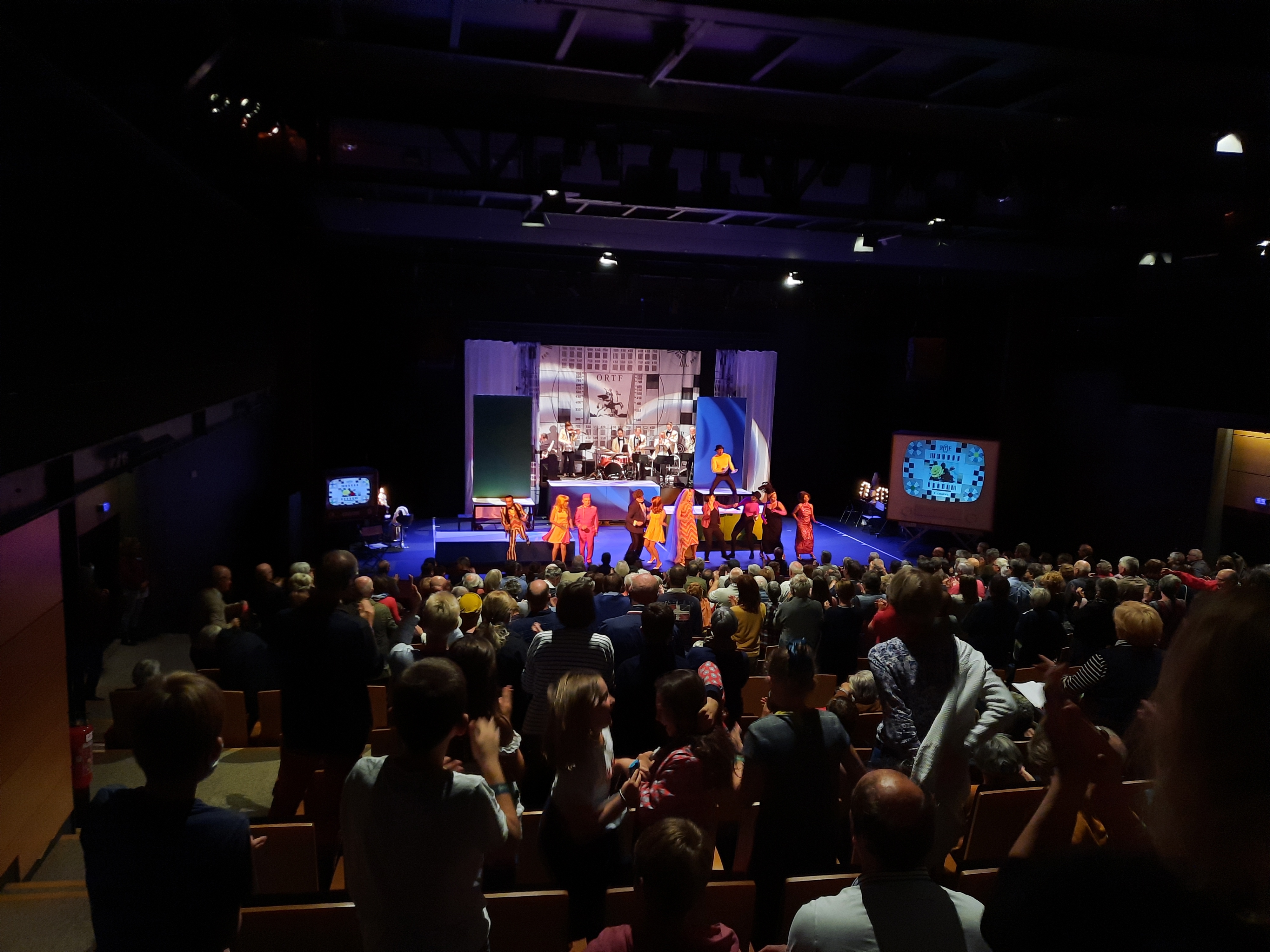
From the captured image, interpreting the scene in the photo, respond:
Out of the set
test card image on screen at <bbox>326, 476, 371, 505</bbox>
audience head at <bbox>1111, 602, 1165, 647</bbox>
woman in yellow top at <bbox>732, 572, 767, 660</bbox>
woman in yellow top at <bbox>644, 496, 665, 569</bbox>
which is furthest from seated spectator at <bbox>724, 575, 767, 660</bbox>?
test card image on screen at <bbox>326, 476, 371, 505</bbox>

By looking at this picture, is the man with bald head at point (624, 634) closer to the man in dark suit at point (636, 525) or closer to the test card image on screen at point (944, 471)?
the man in dark suit at point (636, 525)

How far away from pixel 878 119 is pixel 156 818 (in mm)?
7843

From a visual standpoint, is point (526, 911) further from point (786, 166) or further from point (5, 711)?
point (786, 166)

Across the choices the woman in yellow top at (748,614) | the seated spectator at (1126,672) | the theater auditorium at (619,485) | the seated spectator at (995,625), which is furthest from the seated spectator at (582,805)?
the seated spectator at (995,625)

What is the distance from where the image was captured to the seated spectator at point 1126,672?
367 cm

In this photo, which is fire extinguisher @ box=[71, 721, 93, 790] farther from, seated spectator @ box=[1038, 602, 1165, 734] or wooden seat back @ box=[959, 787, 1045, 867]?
seated spectator @ box=[1038, 602, 1165, 734]

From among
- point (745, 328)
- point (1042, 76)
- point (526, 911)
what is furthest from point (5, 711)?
point (745, 328)

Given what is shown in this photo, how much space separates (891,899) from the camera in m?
1.72

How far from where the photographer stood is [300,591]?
5.54 m

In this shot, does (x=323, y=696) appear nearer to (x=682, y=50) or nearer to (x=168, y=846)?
(x=168, y=846)

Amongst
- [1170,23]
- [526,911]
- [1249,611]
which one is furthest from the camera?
[1170,23]

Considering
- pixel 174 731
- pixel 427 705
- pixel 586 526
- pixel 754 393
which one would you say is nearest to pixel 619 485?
pixel 586 526

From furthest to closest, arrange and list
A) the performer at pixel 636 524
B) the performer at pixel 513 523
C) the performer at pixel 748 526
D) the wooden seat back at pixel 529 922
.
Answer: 1. the performer at pixel 748 526
2. the performer at pixel 513 523
3. the performer at pixel 636 524
4. the wooden seat back at pixel 529 922

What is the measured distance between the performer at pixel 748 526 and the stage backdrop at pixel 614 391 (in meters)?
3.66
